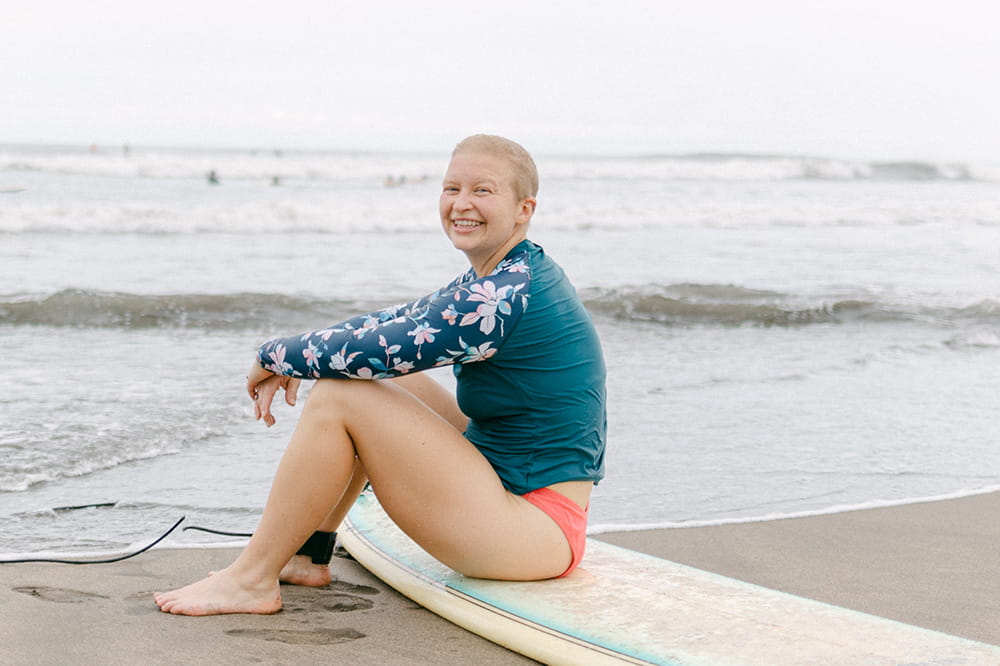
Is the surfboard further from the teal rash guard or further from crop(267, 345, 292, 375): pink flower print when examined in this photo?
crop(267, 345, 292, 375): pink flower print

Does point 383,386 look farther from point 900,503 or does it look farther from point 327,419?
point 900,503

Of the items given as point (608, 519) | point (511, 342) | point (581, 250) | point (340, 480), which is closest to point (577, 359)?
point (511, 342)

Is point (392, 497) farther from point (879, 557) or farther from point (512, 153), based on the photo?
point (879, 557)

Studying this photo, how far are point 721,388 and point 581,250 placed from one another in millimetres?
7778

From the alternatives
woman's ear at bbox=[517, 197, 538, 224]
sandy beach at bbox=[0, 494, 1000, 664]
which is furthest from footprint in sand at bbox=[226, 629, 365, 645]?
woman's ear at bbox=[517, 197, 538, 224]

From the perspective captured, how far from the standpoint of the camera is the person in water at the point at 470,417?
101 inches

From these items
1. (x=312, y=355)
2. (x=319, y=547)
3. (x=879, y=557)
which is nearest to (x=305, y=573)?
(x=319, y=547)

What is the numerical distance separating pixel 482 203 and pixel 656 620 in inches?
43.3

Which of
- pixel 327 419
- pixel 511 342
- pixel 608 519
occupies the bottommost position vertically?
pixel 608 519

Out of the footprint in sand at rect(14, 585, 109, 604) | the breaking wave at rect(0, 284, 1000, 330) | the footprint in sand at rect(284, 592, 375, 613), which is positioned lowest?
the footprint in sand at rect(14, 585, 109, 604)

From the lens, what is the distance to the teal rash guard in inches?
99.7

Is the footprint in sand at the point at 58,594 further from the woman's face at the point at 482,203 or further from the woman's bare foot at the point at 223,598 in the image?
the woman's face at the point at 482,203

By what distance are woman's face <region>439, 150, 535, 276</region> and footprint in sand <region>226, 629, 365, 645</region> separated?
39.8 inches

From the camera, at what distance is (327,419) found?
2598 millimetres
